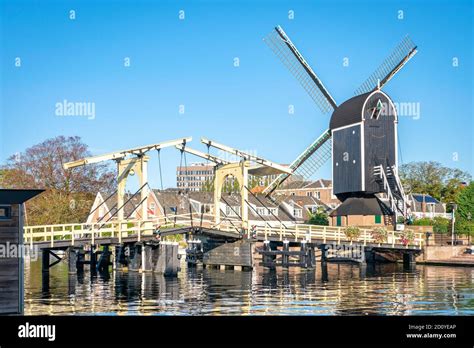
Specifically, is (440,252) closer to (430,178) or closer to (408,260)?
(408,260)

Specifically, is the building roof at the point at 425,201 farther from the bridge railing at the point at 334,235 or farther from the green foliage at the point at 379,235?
the green foliage at the point at 379,235

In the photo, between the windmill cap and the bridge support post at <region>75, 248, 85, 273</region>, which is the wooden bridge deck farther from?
the windmill cap

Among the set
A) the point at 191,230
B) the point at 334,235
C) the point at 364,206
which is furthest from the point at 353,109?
the point at 191,230

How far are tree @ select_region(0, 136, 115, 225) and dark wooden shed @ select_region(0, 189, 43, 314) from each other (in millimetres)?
35270

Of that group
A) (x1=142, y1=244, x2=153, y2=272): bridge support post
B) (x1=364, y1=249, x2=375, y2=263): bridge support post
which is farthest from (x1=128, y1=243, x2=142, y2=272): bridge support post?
(x1=364, y1=249, x2=375, y2=263): bridge support post

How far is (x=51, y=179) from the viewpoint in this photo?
2293 inches

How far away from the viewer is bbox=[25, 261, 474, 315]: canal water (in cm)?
2500

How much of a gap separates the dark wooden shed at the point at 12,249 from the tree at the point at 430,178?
229 ft

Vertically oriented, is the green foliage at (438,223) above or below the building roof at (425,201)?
below

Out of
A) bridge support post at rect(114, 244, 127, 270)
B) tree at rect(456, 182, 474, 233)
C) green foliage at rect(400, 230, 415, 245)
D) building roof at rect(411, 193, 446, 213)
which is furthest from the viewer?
building roof at rect(411, 193, 446, 213)

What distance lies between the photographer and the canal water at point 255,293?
984 inches

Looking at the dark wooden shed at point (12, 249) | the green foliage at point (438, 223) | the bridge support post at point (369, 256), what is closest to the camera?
the dark wooden shed at point (12, 249)

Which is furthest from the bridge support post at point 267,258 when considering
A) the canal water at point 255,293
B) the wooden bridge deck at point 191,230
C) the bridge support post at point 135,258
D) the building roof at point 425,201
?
the building roof at point 425,201
